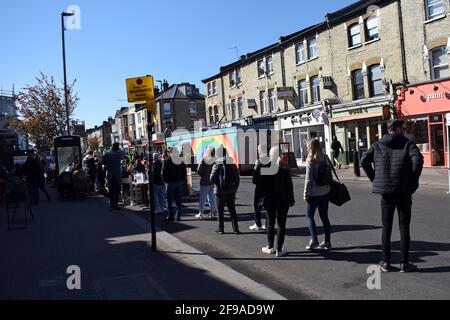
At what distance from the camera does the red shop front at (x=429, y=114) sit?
2133cm

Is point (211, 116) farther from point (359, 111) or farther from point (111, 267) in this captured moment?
point (111, 267)

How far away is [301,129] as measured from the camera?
3188cm

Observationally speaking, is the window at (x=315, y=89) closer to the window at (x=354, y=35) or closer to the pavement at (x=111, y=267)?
the window at (x=354, y=35)

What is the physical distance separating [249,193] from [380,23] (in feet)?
43.3

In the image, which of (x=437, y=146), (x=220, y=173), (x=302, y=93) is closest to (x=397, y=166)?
(x=220, y=173)

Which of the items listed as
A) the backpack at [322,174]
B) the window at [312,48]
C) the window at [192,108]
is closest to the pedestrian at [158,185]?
the backpack at [322,174]

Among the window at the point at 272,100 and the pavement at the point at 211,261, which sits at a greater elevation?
the window at the point at 272,100

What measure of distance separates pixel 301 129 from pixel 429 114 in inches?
418

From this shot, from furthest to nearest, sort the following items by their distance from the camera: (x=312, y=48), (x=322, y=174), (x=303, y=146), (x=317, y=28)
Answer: (x=303, y=146)
(x=312, y=48)
(x=317, y=28)
(x=322, y=174)

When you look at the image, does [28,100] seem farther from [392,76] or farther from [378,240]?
[378,240]

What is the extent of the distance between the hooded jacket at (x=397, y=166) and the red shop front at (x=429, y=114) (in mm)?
16409

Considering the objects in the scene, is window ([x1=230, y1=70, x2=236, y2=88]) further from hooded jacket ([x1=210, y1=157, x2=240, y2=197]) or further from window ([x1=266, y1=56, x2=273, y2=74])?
hooded jacket ([x1=210, y1=157, x2=240, y2=197])

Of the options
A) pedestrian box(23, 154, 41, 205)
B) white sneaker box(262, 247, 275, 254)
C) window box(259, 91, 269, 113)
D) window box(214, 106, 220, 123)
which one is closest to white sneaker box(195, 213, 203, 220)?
white sneaker box(262, 247, 275, 254)
